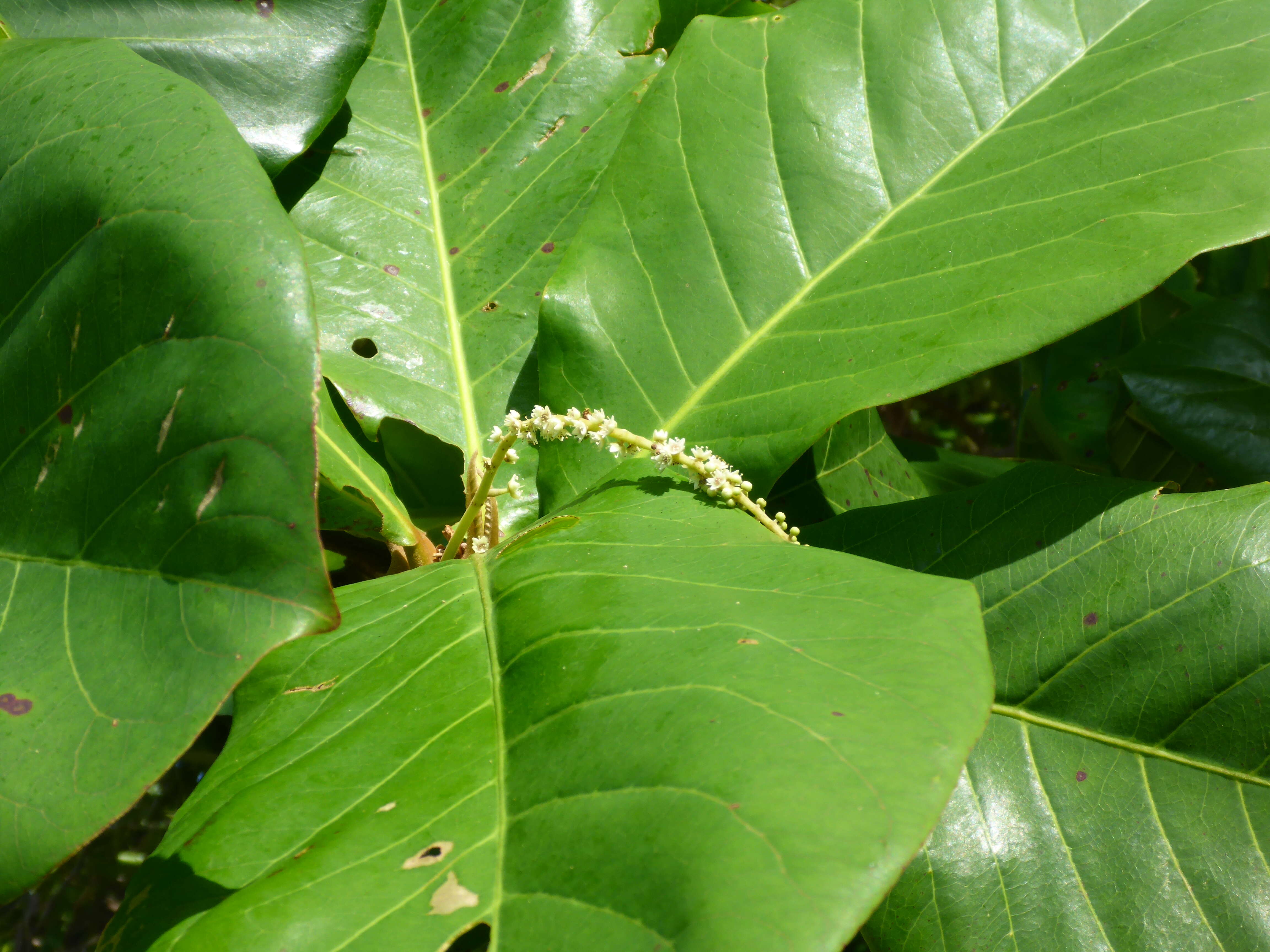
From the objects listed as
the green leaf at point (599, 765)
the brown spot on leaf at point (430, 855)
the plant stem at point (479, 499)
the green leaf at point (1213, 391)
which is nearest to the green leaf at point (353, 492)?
the plant stem at point (479, 499)

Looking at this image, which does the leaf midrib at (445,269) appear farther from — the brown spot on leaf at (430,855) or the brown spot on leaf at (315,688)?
the brown spot on leaf at (430,855)

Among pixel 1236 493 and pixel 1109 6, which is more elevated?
pixel 1109 6

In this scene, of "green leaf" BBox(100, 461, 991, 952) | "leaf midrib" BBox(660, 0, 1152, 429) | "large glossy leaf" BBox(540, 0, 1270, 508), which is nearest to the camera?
"green leaf" BBox(100, 461, 991, 952)

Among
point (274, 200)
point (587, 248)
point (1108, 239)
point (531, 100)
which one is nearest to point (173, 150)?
point (274, 200)

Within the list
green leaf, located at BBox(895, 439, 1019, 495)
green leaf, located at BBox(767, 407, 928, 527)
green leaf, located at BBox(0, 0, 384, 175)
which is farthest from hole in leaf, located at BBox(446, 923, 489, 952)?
green leaf, located at BBox(895, 439, 1019, 495)

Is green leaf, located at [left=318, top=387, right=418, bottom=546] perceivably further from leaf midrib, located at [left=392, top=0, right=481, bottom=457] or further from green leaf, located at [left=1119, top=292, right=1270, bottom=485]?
green leaf, located at [left=1119, top=292, right=1270, bottom=485]

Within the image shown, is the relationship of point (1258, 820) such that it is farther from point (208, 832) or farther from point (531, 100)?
point (531, 100)

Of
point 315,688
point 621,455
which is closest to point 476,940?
point 315,688
